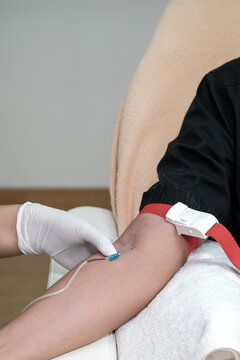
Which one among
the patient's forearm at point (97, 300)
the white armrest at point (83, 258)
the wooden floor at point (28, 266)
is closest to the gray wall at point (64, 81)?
the wooden floor at point (28, 266)

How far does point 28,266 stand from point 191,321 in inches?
65.2

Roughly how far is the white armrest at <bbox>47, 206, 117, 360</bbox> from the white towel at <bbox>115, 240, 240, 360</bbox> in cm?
2

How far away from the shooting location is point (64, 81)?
2.57 meters

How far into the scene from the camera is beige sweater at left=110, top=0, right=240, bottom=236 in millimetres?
1272

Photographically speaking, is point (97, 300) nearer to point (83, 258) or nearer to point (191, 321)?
point (191, 321)

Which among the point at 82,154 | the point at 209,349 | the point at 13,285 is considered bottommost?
the point at 13,285

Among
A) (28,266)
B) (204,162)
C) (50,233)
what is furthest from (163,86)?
(28,266)

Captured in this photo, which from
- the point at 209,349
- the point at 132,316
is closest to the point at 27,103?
the point at 132,316

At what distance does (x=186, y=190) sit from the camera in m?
1.01

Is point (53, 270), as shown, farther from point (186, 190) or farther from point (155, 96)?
point (155, 96)

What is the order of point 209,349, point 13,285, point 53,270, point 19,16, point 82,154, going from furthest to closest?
point 82,154, point 19,16, point 13,285, point 53,270, point 209,349

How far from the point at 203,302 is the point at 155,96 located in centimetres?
66

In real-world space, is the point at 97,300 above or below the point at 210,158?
below

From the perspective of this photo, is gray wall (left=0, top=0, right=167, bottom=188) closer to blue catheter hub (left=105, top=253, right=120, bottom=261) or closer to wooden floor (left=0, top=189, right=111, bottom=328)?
wooden floor (left=0, top=189, right=111, bottom=328)
